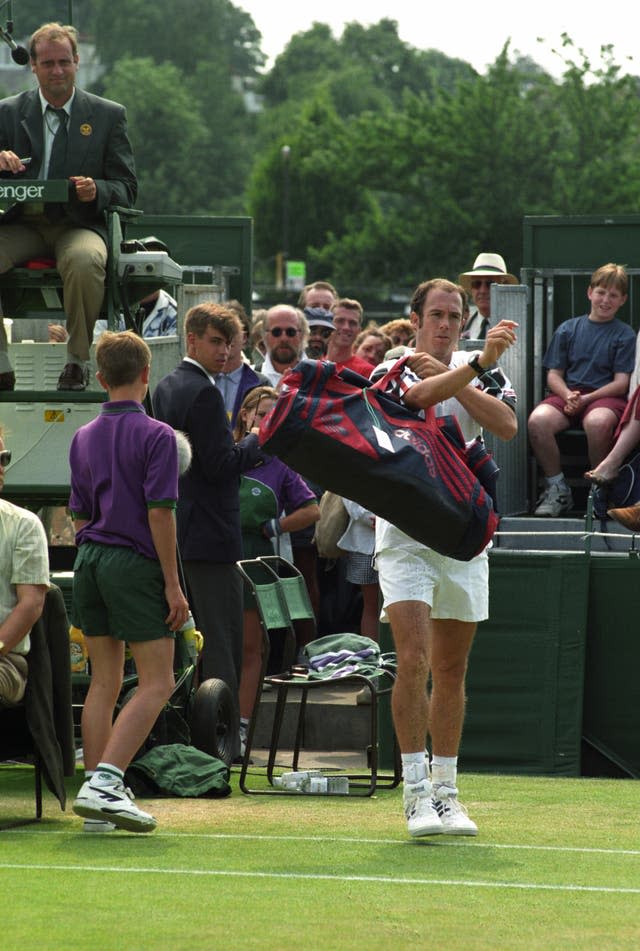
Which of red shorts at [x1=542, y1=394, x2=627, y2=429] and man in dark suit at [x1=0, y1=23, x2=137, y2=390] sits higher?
man in dark suit at [x1=0, y1=23, x2=137, y2=390]

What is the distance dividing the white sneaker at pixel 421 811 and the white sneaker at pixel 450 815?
14 cm

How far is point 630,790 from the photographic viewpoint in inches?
361

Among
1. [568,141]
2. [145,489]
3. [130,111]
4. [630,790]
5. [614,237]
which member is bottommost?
[630,790]

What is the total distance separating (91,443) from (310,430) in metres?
1.12

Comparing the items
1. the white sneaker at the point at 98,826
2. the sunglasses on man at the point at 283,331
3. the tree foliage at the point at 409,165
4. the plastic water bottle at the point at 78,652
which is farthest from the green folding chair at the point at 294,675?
the tree foliage at the point at 409,165

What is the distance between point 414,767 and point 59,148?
4.10 metres

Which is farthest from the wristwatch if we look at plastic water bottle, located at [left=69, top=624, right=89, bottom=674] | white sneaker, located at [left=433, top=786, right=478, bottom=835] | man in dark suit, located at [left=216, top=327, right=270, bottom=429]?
man in dark suit, located at [left=216, top=327, right=270, bottom=429]

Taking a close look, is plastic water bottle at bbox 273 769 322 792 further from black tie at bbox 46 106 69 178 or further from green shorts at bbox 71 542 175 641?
black tie at bbox 46 106 69 178

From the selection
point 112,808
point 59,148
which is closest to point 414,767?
point 112,808

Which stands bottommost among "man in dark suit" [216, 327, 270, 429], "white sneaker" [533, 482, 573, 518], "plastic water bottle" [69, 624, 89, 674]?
"plastic water bottle" [69, 624, 89, 674]

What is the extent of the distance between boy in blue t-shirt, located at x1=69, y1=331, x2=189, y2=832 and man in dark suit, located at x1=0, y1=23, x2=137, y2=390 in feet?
5.70

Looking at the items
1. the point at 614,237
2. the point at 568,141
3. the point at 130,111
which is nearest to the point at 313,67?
the point at 130,111

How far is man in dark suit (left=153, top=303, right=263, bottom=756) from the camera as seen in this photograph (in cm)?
916

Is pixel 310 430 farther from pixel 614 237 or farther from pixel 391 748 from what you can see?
pixel 614 237
